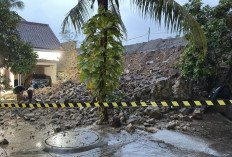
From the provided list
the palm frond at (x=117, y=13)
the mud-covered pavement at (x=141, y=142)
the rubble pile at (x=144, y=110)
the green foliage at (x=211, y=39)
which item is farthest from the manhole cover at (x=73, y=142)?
the green foliage at (x=211, y=39)

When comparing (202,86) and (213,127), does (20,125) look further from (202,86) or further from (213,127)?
(202,86)

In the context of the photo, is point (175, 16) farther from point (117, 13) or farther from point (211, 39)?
point (211, 39)

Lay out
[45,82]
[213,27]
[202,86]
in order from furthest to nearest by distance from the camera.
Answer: [45,82], [202,86], [213,27]

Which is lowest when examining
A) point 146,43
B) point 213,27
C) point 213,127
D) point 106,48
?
point 213,127

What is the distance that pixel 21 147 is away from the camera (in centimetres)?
459

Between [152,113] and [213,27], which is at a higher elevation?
[213,27]

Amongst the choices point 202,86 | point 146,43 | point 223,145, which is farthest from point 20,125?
point 146,43

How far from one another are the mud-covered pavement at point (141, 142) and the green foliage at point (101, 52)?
1435mm

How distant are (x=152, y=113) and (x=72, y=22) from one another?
4.12m

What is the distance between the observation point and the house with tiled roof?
1642 cm

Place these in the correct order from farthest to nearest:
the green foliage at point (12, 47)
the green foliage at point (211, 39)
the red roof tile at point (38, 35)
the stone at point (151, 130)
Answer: the red roof tile at point (38, 35) < the green foliage at point (211, 39) < the green foliage at point (12, 47) < the stone at point (151, 130)

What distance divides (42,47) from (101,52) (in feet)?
39.7

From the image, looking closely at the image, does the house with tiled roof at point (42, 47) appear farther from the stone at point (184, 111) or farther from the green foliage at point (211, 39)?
the stone at point (184, 111)

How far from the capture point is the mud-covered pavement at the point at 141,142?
158 inches
